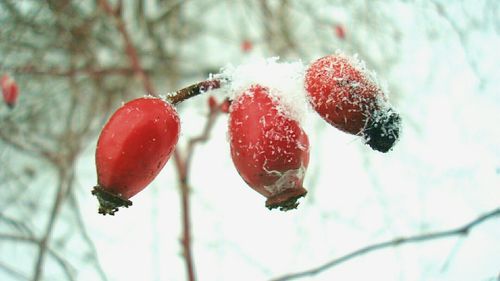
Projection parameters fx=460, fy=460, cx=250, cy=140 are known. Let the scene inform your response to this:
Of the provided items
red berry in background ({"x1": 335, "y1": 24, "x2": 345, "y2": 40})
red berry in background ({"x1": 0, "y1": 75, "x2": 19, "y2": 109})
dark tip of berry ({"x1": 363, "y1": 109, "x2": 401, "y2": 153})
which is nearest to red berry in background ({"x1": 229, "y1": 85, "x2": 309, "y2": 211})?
dark tip of berry ({"x1": 363, "y1": 109, "x2": 401, "y2": 153})

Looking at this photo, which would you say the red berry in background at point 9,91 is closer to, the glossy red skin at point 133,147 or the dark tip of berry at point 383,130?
the glossy red skin at point 133,147

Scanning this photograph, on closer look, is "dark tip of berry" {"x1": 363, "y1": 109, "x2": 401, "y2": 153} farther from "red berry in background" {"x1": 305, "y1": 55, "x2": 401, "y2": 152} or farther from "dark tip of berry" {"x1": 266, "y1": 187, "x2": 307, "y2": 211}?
"dark tip of berry" {"x1": 266, "y1": 187, "x2": 307, "y2": 211}

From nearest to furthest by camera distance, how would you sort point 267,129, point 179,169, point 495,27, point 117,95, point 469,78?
point 267,129
point 179,169
point 495,27
point 469,78
point 117,95

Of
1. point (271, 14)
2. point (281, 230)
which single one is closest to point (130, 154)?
point (281, 230)

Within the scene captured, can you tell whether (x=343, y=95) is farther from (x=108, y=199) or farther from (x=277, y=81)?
(x=108, y=199)

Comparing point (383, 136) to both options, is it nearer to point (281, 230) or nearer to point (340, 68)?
point (340, 68)

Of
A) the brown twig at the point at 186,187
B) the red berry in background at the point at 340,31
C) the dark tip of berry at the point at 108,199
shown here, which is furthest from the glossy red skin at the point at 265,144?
the red berry in background at the point at 340,31

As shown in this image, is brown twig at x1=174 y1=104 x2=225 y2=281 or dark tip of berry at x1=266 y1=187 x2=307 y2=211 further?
brown twig at x1=174 y1=104 x2=225 y2=281
